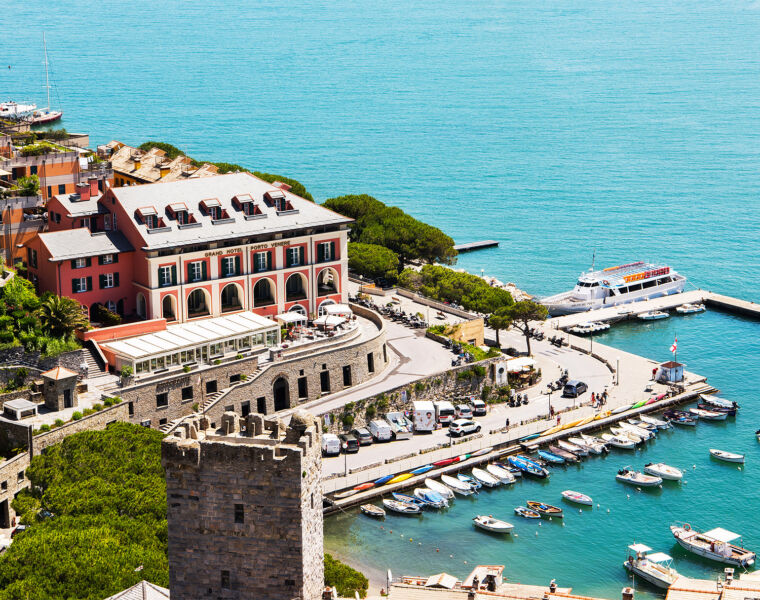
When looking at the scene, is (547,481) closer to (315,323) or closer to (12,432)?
(315,323)

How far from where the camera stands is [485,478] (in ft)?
298

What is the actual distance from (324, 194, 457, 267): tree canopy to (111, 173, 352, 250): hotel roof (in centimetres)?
2942

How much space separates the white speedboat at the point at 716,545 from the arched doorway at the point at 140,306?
43.1 meters

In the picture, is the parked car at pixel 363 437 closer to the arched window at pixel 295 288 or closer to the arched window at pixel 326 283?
the arched window at pixel 295 288

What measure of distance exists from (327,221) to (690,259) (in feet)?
242

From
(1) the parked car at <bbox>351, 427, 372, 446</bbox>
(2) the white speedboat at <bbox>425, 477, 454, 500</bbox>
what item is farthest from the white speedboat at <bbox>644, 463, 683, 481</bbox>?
(1) the parked car at <bbox>351, 427, 372, 446</bbox>

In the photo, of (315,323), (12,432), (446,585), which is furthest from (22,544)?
(315,323)

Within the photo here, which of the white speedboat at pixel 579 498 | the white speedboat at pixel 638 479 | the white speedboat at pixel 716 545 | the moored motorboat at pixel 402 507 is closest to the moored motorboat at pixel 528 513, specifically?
the white speedboat at pixel 579 498

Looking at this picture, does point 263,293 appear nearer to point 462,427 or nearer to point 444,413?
point 444,413

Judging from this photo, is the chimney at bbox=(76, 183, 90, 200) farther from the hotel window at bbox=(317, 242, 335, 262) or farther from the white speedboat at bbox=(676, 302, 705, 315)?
the white speedboat at bbox=(676, 302, 705, 315)

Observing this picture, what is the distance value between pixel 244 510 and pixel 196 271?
6246 cm

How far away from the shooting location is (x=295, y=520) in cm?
3769

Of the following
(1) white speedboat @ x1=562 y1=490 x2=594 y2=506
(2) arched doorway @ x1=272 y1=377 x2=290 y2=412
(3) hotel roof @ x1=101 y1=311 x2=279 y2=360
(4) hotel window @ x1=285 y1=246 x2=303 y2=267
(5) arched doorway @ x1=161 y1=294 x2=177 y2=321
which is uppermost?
(4) hotel window @ x1=285 y1=246 x2=303 y2=267

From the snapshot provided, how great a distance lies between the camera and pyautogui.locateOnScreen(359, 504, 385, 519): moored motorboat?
85062mm
